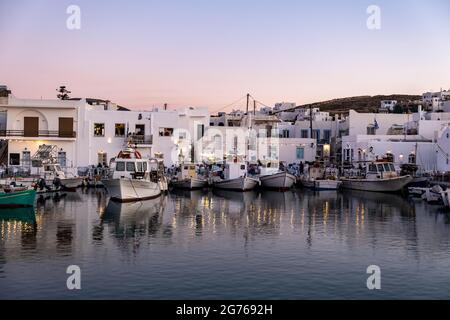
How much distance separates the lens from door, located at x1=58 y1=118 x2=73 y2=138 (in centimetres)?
5406

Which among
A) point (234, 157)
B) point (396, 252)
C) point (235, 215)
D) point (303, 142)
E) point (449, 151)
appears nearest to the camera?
point (396, 252)

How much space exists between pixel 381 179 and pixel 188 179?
16674 mm

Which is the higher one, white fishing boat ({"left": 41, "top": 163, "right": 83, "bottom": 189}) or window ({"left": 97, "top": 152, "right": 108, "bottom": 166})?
window ({"left": 97, "top": 152, "right": 108, "bottom": 166})

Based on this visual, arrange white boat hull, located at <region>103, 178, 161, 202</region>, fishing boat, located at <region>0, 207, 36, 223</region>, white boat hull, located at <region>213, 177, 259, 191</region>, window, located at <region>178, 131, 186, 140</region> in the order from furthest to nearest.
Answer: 1. window, located at <region>178, 131, 186, 140</region>
2. white boat hull, located at <region>213, 177, 259, 191</region>
3. white boat hull, located at <region>103, 178, 161, 202</region>
4. fishing boat, located at <region>0, 207, 36, 223</region>

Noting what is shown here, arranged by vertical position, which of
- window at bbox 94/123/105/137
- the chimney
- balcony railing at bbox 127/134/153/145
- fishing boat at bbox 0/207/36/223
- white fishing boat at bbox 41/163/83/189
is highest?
the chimney

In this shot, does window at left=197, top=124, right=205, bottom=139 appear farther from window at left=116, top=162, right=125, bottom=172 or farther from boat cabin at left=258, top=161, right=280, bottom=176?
window at left=116, top=162, right=125, bottom=172

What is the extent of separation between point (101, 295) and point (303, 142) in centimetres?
5397

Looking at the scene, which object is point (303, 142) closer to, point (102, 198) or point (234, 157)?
point (234, 157)

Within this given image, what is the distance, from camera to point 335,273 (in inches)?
688

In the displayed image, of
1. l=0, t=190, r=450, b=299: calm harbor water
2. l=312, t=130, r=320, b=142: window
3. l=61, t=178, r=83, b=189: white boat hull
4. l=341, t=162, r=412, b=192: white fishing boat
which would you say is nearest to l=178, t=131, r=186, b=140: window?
l=61, t=178, r=83, b=189: white boat hull

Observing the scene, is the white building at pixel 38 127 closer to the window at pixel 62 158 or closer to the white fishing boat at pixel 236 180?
the window at pixel 62 158

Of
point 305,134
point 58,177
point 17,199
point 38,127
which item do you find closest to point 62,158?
point 38,127

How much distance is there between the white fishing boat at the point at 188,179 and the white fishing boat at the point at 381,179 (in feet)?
46.2

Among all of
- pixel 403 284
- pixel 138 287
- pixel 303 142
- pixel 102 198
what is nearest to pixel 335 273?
pixel 403 284
